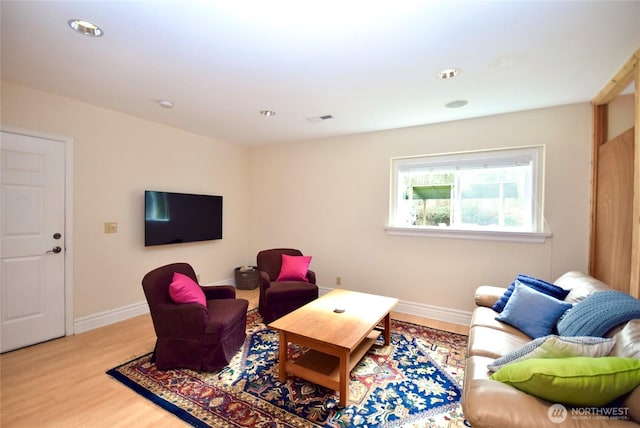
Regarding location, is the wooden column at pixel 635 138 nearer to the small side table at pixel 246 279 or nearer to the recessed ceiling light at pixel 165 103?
the recessed ceiling light at pixel 165 103

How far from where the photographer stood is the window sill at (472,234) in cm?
301

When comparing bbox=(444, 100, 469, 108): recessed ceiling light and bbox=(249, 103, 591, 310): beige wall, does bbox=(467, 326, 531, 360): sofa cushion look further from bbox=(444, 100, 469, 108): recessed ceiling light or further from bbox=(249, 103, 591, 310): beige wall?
bbox=(444, 100, 469, 108): recessed ceiling light

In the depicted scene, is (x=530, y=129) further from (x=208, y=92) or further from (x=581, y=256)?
(x=208, y=92)

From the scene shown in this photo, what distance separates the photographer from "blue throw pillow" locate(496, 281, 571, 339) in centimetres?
199

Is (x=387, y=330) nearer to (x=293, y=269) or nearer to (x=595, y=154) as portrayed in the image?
(x=293, y=269)

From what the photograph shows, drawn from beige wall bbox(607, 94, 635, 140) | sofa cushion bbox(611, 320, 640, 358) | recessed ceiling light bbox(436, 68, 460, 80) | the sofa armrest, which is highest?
recessed ceiling light bbox(436, 68, 460, 80)

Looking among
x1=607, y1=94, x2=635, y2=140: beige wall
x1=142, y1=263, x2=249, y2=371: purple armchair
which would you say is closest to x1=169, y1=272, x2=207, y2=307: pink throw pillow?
x1=142, y1=263, x2=249, y2=371: purple armchair

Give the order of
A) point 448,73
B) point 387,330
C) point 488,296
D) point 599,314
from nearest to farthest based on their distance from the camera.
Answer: point 599,314, point 448,73, point 488,296, point 387,330

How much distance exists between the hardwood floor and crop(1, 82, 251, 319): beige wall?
523 mm

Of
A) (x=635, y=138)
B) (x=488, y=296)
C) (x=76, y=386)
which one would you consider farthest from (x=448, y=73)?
(x=76, y=386)

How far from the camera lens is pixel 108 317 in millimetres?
3262

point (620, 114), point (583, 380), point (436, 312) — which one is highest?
point (620, 114)

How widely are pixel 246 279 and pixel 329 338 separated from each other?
3.06 metres

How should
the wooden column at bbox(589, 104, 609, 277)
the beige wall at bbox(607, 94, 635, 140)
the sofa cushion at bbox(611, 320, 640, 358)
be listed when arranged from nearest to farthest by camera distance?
the sofa cushion at bbox(611, 320, 640, 358) < the beige wall at bbox(607, 94, 635, 140) < the wooden column at bbox(589, 104, 609, 277)
